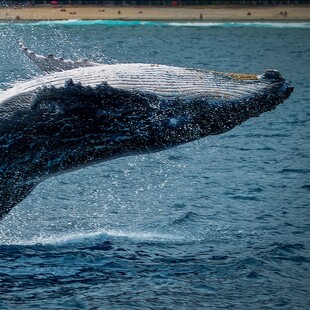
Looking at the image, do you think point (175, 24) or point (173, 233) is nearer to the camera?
point (173, 233)

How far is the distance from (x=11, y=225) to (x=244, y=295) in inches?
201

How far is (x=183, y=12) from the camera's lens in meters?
137

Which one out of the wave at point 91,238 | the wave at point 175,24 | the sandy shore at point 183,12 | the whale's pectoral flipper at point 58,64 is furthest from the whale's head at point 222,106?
the sandy shore at point 183,12

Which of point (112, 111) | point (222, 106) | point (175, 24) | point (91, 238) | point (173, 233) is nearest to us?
point (112, 111)

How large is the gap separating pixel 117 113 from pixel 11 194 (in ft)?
6.89

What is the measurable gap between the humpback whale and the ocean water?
1.95 m

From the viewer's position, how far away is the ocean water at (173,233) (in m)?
12.7

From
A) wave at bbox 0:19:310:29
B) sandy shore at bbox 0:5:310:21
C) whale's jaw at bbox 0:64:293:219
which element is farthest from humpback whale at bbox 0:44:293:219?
sandy shore at bbox 0:5:310:21

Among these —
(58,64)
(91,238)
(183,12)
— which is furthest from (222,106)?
(183,12)

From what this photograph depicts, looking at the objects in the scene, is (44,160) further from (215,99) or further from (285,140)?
(285,140)

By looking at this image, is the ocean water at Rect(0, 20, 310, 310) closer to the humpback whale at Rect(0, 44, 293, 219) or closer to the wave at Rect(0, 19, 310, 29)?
the humpback whale at Rect(0, 44, 293, 219)

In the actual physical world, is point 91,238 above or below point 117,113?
below

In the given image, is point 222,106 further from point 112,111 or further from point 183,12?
point 183,12

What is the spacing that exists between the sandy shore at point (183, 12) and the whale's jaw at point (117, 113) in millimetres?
115288
